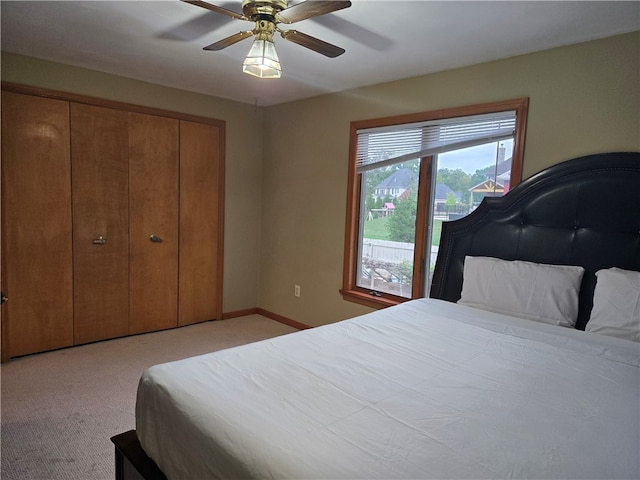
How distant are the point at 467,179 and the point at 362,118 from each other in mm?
1094

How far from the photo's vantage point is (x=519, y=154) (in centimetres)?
256

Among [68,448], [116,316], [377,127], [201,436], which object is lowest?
[68,448]

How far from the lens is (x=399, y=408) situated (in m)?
1.24

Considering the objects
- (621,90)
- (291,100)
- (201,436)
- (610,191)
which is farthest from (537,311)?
(291,100)

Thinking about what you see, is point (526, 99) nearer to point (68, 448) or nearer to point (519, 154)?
point (519, 154)

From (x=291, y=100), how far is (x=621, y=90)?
281 cm

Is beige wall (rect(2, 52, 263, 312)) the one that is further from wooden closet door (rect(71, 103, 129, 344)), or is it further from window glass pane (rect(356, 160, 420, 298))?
window glass pane (rect(356, 160, 420, 298))

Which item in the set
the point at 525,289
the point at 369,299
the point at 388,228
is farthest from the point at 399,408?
the point at 388,228

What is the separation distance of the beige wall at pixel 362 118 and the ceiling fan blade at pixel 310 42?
119 cm

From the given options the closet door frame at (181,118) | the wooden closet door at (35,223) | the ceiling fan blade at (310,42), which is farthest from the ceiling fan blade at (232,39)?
the wooden closet door at (35,223)

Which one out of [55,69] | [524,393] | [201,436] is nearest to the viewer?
[201,436]

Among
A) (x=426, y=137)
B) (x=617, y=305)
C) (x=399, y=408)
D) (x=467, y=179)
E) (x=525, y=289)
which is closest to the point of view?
(x=399, y=408)

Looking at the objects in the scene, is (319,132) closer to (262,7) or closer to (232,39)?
(232,39)

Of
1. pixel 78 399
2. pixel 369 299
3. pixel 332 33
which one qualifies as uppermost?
pixel 332 33
